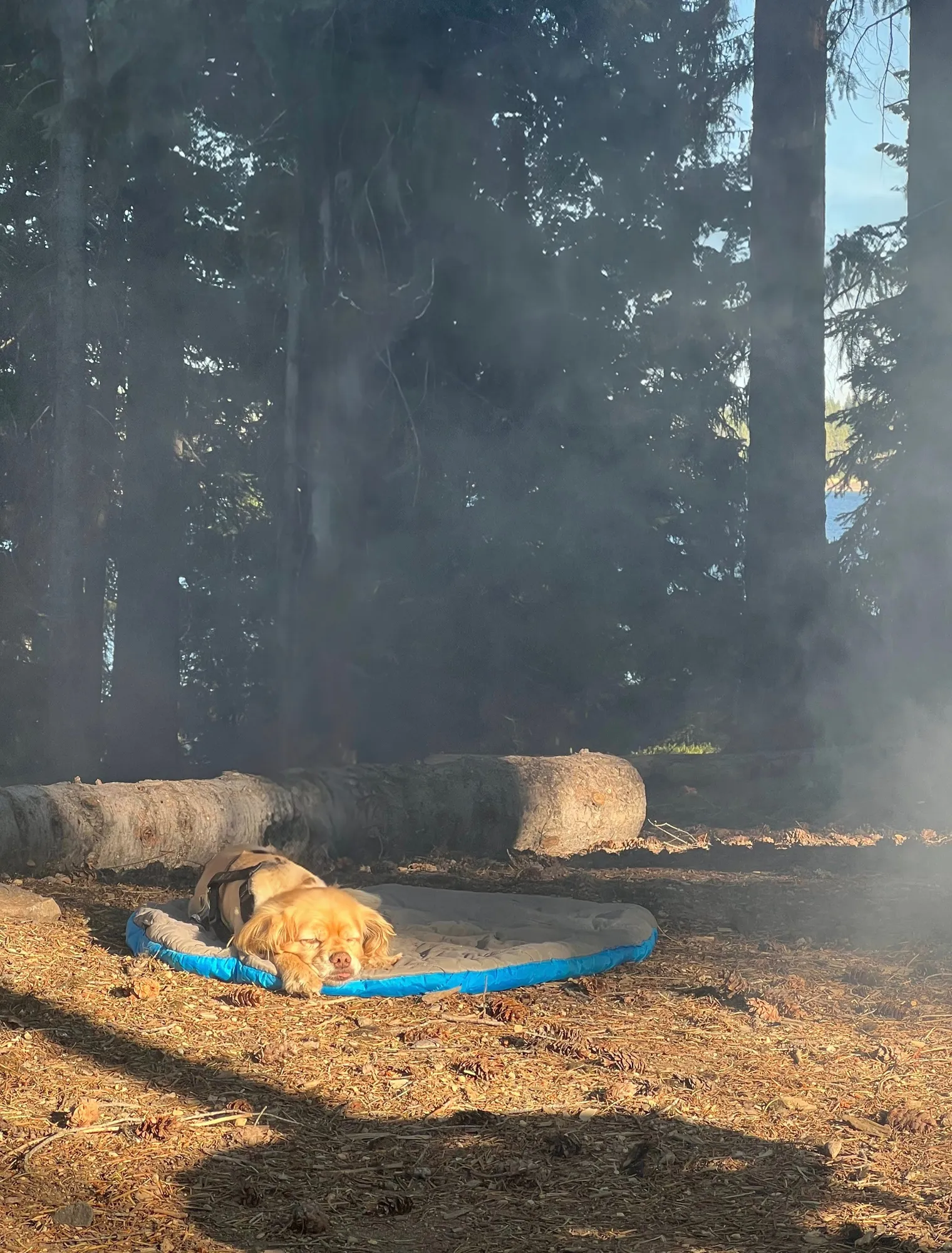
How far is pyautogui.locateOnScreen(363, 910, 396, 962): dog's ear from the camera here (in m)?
3.96

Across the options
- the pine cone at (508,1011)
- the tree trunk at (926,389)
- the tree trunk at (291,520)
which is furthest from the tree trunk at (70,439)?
the tree trunk at (926,389)

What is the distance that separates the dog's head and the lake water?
788 centimetres

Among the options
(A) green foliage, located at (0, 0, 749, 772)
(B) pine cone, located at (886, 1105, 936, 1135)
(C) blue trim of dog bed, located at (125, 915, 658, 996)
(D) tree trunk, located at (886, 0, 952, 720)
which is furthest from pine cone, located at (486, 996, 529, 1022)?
(D) tree trunk, located at (886, 0, 952, 720)

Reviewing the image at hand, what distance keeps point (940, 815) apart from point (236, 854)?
537 cm

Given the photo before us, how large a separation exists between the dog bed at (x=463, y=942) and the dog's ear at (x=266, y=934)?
0.12ft

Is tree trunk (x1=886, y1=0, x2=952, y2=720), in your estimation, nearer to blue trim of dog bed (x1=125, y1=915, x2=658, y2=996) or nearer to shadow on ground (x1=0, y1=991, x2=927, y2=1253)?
blue trim of dog bed (x1=125, y1=915, x2=658, y2=996)

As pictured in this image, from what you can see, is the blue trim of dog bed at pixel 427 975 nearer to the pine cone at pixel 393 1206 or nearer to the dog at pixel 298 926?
the dog at pixel 298 926

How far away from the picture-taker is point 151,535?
10930 millimetres

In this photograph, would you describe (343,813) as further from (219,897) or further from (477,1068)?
(477,1068)

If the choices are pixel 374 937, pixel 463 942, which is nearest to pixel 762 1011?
pixel 463 942

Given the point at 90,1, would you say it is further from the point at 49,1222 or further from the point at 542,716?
the point at 49,1222

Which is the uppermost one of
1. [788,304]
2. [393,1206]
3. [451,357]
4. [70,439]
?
[788,304]

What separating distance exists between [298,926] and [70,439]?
655 cm

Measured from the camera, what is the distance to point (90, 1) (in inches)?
377
